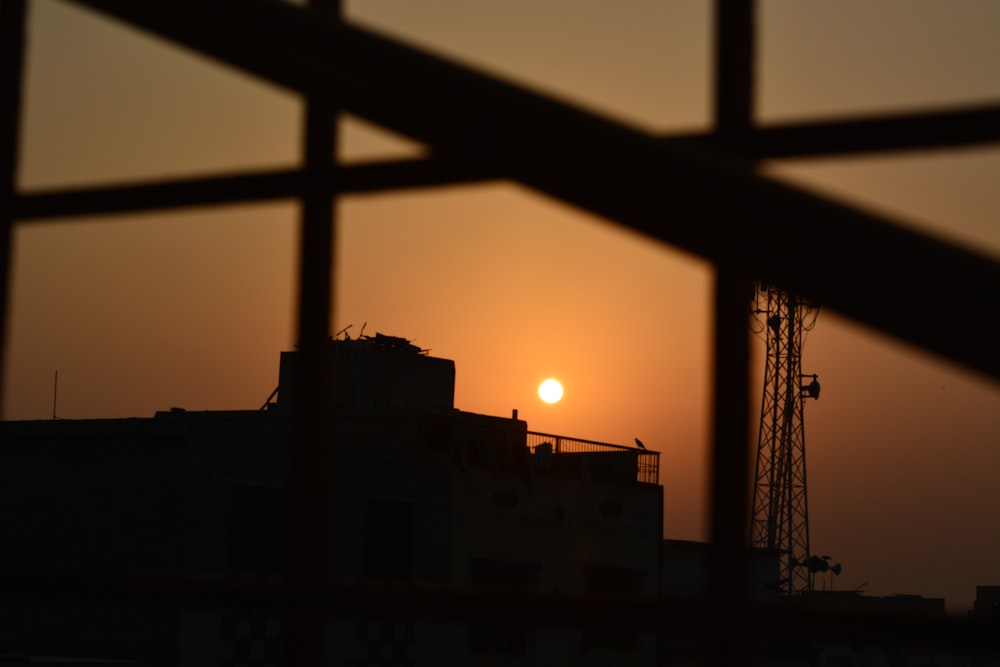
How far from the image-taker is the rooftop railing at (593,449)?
33.5 m

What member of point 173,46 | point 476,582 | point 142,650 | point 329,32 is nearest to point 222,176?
point 173,46

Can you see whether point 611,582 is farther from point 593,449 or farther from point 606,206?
point 606,206

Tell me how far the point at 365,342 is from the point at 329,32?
33.0 meters

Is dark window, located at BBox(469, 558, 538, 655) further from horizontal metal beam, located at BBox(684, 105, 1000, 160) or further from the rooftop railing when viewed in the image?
horizontal metal beam, located at BBox(684, 105, 1000, 160)

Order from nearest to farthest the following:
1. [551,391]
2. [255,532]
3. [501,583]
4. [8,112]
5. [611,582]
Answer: [8,112], [255,532], [501,583], [611,582], [551,391]

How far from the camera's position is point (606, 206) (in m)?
1.17

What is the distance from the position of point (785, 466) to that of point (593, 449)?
5189mm

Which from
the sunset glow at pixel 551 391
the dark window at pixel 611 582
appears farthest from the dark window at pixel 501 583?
the sunset glow at pixel 551 391

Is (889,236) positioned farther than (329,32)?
No

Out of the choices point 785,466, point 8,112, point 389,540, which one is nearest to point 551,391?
point 785,466

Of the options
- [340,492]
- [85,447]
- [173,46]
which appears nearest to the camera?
[173,46]

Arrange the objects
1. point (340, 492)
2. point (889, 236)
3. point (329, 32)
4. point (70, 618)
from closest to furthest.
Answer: point (889, 236)
point (329, 32)
point (70, 618)
point (340, 492)

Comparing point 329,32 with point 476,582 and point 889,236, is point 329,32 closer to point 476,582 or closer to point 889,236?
point 889,236

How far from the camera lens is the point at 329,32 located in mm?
1314
